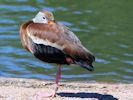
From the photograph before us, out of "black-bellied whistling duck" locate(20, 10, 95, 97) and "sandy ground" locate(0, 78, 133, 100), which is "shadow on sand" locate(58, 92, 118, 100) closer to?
"sandy ground" locate(0, 78, 133, 100)

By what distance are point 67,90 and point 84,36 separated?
5.07 metres

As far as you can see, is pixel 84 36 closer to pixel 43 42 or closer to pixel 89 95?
pixel 89 95

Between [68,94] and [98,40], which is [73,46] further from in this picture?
[98,40]

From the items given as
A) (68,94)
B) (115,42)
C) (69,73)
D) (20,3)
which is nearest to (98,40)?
(115,42)

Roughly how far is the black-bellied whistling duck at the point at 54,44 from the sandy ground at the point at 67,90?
29.6 inches

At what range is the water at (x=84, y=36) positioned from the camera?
43.1 ft

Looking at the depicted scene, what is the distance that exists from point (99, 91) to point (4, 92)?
1.74 meters

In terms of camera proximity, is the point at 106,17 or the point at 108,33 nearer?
the point at 108,33

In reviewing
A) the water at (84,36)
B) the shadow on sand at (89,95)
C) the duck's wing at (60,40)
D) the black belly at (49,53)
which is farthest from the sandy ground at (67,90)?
the water at (84,36)

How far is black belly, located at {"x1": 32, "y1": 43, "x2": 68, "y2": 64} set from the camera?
9055 millimetres

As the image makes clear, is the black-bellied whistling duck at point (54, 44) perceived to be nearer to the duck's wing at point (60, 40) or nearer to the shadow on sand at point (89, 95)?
the duck's wing at point (60, 40)

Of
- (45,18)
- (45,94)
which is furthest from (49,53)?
(45,94)

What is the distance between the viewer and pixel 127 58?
1405 centimetres

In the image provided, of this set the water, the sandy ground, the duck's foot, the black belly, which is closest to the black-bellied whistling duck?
the black belly
